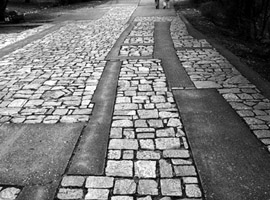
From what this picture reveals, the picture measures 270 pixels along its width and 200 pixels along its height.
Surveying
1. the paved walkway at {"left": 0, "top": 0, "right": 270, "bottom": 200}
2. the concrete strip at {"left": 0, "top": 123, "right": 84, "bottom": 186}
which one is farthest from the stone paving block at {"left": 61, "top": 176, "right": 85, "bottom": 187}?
the concrete strip at {"left": 0, "top": 123, "right": 84, "bottom": 186}

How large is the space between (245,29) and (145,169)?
10775 millimetres

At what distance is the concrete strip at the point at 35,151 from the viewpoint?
3.68 metres

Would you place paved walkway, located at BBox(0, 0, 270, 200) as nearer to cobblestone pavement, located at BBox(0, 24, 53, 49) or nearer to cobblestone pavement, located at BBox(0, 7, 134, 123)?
cobblestone pavement, located at BBox(0, 7, 134, 123)

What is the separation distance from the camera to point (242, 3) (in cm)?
1209

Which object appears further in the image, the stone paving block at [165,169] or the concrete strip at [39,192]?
the stone paving block at [165,169]

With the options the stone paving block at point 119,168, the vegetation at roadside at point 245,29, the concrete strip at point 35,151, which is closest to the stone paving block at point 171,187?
the stone paving block at point 119,168

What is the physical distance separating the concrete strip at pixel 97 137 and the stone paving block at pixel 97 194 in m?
0.35

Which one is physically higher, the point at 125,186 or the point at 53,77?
the point at 53,77

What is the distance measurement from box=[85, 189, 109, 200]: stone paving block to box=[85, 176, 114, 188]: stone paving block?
8 cm

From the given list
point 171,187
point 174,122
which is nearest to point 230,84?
point 174,122

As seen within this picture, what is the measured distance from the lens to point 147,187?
345 centimetres

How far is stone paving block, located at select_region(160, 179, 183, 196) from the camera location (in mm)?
3336

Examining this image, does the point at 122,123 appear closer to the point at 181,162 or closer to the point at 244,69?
the point at 181,162

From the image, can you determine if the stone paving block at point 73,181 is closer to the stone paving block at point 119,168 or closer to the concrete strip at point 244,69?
the stone paving block at point 119,168
